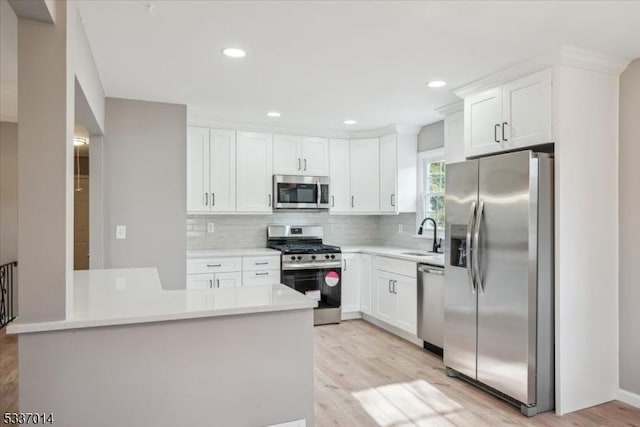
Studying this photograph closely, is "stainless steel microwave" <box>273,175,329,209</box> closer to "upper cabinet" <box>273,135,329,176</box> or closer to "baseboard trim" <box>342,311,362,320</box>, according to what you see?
"upper cabinet" <box>273,135,329,176</box>

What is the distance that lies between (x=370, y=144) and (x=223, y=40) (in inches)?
125

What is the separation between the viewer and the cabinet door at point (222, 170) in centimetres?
484

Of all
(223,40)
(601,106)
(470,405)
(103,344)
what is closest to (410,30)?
(223,40)

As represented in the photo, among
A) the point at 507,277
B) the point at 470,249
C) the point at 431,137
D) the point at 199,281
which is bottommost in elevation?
the point at 199,281

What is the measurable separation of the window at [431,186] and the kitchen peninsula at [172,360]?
3280 mm

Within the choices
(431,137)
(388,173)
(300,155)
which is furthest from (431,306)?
(300,155)

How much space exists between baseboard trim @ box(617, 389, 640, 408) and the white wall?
0.05 meters

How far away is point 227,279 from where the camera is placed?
4.69m

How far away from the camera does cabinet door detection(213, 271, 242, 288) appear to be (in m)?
4.64

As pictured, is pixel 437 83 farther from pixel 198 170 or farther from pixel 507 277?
pixel 198 170

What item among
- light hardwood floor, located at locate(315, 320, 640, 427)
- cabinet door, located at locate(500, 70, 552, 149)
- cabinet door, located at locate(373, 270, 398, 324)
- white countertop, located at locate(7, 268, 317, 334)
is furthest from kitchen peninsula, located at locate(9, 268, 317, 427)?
cabinet door, located at locate(373, 270, 398, 324)

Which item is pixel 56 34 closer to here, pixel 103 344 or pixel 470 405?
pixel 103 344

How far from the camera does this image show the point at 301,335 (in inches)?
78.5

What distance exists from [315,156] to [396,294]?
2.00 metres
